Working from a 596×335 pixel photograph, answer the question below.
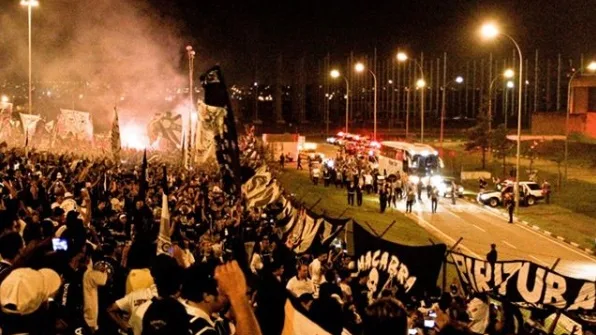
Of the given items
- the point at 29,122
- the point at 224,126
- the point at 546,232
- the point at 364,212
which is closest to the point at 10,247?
the point at 224,126

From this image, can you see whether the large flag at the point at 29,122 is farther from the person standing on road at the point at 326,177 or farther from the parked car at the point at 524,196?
the parked car at the point at 524,196

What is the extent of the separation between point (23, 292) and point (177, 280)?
0.94m

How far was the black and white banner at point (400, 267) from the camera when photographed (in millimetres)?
10438

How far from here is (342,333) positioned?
5699mm

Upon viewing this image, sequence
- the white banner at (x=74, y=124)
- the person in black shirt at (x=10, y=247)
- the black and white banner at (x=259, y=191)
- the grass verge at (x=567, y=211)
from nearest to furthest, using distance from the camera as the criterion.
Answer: the person in black shirt at (x=10, y=247)
the black and white banner at (x=259, y=191)
the grass verge at (x=567, y=211)
the white banner at (x=74, y=124)

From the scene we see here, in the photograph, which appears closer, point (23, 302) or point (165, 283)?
point (23, 302)

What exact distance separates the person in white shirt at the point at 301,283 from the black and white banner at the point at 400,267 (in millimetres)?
1089

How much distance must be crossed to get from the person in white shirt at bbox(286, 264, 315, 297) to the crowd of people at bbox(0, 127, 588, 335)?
0.01 metres

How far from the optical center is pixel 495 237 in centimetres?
2806

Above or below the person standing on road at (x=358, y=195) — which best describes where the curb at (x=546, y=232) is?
below

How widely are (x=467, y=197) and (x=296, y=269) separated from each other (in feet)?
106

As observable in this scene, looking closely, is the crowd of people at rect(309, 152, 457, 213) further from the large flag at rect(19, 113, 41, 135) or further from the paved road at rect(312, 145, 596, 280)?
the large flag at rect(19, 113, 41, 135)

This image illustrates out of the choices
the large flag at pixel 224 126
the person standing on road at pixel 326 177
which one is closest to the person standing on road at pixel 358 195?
the person standing on road at pixel 326 177

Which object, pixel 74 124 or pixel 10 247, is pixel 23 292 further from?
pixel 74 124
